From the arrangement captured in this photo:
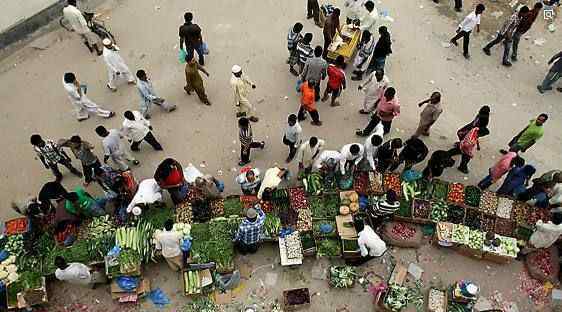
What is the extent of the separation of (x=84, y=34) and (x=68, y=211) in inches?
202

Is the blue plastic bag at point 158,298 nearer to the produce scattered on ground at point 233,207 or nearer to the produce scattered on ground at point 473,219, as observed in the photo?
the produce scattered on ground at point 233,207

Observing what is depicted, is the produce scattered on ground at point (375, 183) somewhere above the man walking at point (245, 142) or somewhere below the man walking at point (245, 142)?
below

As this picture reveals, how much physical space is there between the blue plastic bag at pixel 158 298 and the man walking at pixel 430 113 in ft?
19.8

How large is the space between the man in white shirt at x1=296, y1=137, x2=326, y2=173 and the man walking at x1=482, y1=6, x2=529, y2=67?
18.6 ft

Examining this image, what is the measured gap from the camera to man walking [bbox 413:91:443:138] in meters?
9.44

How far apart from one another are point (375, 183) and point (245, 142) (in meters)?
2.65

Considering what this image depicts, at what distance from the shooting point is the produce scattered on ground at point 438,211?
9.21 m

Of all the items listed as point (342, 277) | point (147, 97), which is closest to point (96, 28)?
point (147, 97)

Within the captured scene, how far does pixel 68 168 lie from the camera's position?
1002cm

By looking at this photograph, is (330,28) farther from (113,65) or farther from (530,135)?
(113,65)

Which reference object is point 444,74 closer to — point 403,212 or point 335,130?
point 335,130

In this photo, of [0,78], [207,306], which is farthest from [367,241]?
[0,78]

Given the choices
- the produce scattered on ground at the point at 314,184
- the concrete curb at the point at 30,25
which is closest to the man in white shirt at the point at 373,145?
the produce scattered on ground at the point at 314,184

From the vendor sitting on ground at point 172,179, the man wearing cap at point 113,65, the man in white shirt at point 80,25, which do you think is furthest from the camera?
the man in white shirt at point 80,25
